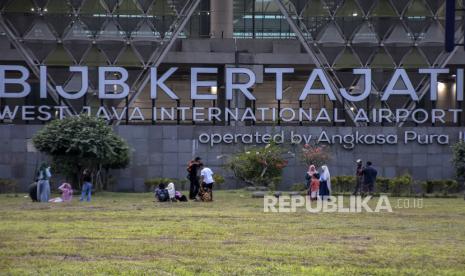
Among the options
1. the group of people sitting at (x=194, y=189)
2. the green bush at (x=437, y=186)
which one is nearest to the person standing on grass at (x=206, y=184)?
the group of people sitting at (x=194, y=189)

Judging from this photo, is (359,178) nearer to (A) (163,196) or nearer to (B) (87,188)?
(A) (163,196)

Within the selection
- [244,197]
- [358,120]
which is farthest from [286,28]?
[244,197]

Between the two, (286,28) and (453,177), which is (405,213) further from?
(286,28)

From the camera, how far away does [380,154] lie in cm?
4191

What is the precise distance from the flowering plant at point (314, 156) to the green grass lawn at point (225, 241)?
1125cm

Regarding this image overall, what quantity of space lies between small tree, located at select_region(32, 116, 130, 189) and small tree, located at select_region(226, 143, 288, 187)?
192 inches

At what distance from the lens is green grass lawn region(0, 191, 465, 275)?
→ 15098 mm

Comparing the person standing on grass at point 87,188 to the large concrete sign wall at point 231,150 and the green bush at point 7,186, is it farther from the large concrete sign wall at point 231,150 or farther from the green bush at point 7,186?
the large concrete sign wall at point 231,150

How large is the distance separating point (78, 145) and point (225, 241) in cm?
1829

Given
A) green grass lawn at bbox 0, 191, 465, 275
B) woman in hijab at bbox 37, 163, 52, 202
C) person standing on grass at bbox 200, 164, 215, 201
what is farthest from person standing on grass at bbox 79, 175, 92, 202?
person standing on grass at bbox 200, 164, 215, 201

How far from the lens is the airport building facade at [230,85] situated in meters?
41.4

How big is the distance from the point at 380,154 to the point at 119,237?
2450cm

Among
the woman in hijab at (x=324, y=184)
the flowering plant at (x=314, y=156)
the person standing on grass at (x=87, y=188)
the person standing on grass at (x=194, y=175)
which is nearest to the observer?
the person standing on grass at (x=194, y=175)

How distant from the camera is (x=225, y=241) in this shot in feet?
61.7
